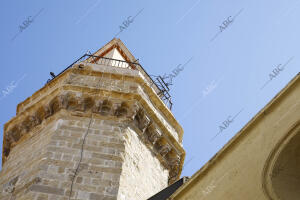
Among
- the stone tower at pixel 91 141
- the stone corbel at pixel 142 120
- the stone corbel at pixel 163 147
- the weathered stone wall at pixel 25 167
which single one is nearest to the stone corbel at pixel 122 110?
the stone tower at pixel 91 141

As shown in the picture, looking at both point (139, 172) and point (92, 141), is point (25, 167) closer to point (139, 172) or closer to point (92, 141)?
point (92, 141)

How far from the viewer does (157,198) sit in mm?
7766

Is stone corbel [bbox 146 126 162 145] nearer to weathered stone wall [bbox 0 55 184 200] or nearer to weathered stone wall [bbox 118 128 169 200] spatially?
weathered stone wall [bbox 0 55 184 200]

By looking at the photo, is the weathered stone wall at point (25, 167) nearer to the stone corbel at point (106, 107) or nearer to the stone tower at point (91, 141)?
the stone tower at point (91, 141)

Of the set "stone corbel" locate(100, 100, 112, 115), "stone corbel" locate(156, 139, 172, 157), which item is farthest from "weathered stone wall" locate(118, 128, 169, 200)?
"stone corbel" locate(100, 100, 112, 115)

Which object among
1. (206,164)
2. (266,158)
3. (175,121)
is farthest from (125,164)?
(266,158)

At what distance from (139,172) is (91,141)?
1.13 m

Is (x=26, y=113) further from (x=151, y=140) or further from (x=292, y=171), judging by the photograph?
(x=292, y=171)

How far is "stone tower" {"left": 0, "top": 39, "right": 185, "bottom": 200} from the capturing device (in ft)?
27.0

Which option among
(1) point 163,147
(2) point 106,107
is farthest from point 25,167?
(1) point 163,147

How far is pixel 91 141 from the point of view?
913cm

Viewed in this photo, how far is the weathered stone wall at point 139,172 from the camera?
8500 millimetres

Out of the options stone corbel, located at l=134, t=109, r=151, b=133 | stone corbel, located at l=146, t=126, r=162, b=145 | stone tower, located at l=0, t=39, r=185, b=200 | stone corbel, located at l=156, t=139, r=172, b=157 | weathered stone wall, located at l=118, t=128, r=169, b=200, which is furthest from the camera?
stone corbel, located at l=156, t=139, r=172, b=157

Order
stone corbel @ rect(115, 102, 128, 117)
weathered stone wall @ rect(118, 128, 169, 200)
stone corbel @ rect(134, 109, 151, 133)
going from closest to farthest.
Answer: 1. weathered stone wall @ rect(118, 128, 169, 200)
2. stone corbel @ rect(115, 102, 128, 117)
3. stone corbel @ rect(134, 109, 151, 133)
